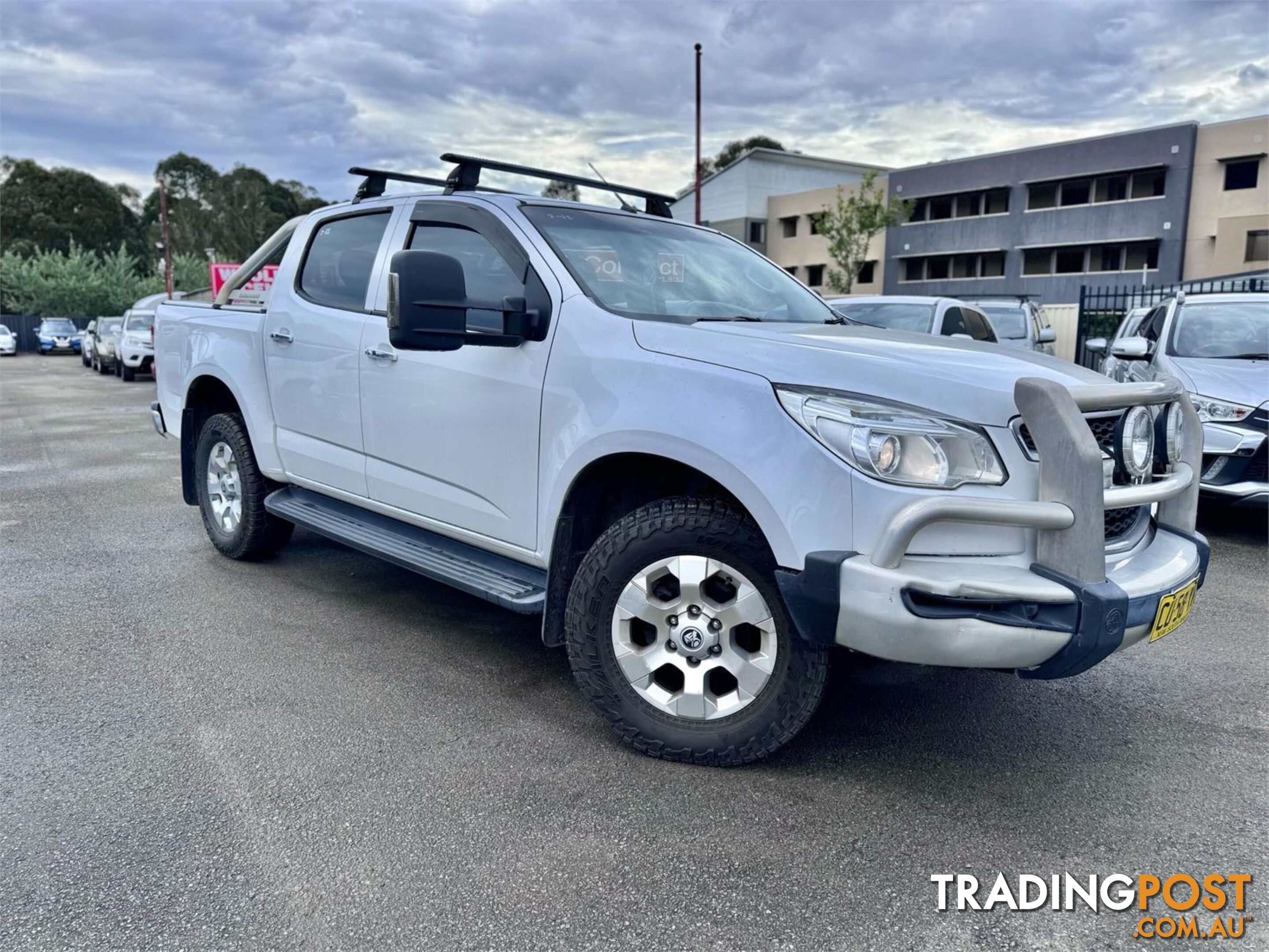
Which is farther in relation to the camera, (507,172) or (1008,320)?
(1008,320)

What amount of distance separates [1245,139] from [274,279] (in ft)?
121

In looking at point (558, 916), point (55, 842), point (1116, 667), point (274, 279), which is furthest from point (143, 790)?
point (1116, 667)

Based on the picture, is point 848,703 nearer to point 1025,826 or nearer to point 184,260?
point 1025,826

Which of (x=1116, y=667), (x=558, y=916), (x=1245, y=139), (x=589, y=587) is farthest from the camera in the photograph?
(x=1245, y=139)

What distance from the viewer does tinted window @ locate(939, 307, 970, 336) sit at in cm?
908

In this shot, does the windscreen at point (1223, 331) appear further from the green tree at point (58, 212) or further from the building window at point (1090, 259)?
the green tree at point (58, 212)

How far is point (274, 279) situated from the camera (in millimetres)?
4988

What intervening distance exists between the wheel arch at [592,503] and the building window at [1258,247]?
36.7m

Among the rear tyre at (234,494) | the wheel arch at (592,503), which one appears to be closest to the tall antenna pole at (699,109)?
the rear tyre at (234,494)

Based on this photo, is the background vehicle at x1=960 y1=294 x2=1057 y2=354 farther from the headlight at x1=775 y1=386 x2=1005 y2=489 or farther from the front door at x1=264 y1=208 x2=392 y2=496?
→ the headlight at x1=775 y1=386 x2=1005 y2=489

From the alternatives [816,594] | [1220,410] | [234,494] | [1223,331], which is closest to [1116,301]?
[1223,331]

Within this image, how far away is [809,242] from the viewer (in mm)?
47906

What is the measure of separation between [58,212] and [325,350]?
264 ft

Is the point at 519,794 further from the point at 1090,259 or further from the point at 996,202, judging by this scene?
the point at 996,202
